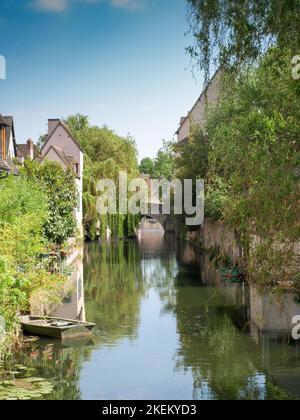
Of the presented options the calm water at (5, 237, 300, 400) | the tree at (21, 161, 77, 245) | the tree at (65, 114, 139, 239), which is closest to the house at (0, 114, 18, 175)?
the tree at (21, 161, 77, 245)

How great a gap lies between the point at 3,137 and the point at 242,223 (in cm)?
2040

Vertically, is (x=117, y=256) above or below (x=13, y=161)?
below

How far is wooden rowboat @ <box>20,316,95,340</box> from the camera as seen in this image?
48.1 feet

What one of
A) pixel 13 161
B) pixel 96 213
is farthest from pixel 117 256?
pixel 13 161

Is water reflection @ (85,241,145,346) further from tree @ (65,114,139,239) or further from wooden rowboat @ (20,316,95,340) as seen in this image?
tree @ (65,114,139,239)

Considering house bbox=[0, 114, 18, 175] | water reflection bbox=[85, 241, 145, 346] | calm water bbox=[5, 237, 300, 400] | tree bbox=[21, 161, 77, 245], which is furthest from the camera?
tree bbox=[21, 161, 77, 245]

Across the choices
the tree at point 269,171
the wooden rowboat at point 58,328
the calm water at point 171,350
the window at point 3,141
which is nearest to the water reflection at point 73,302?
the calm water at point 171,350

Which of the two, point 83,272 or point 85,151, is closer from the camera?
point 83,272

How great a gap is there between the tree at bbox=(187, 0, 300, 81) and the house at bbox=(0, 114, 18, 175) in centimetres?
1585

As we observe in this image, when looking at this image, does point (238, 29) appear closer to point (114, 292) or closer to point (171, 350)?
point (171, 350)

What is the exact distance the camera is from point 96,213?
46.2 m

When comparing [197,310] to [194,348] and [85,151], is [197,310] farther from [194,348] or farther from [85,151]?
[85,151]

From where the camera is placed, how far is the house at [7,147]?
77.8 feet

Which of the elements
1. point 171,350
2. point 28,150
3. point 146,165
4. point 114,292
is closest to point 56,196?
point 114,292
